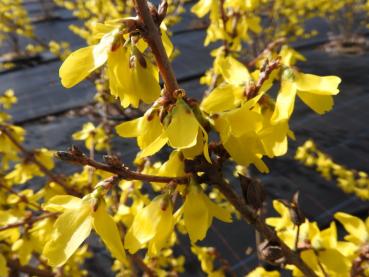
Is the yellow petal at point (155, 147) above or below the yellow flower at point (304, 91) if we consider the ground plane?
above

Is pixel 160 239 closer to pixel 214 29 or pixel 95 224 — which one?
pixel 95 224

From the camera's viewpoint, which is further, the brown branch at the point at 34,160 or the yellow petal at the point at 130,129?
the brown branch at the point at 34,160

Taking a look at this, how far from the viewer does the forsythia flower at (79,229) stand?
0.67 m

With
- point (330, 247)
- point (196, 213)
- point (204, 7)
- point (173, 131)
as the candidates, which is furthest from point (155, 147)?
point (204, 7)

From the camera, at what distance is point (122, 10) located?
13.2 ft

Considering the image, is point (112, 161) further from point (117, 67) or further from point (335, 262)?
point (335, 262)

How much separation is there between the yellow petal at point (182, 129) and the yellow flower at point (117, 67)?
9cm

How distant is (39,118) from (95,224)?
5.44m

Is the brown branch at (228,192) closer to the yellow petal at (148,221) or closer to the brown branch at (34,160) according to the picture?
the yellow petal at (148,221)

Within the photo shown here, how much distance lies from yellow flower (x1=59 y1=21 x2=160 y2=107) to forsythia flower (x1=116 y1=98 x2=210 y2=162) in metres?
0.04

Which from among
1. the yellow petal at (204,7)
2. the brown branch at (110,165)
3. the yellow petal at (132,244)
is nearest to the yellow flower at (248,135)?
the brown branch at (110,165)

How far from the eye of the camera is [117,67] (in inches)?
27.0

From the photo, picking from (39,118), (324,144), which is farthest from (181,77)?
(324,144)

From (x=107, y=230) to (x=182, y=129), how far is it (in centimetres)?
23
